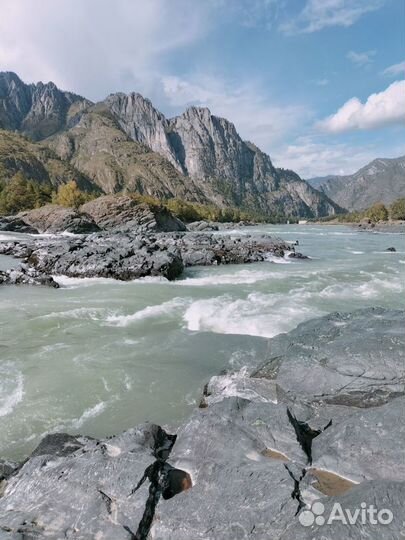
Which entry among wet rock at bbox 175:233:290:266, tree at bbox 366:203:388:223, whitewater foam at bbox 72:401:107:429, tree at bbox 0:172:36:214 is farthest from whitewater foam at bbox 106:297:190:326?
tree at bbox 366:203:388:223

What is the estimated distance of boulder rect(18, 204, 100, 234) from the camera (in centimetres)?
8369

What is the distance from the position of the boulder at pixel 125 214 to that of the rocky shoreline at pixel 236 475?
86.4 metres

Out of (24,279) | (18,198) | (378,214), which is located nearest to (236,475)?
(24,279)

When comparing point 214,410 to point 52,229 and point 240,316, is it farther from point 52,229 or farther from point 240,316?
point 52,229

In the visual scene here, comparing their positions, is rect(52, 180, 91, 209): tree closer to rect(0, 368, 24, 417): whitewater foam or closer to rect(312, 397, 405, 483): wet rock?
rect(0, 368, 24, 417): whitewater foam

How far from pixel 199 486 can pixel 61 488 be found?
2.32 m

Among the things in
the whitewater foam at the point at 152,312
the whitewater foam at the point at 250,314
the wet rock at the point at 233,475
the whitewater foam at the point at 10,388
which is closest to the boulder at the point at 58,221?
the whitewater foam at the point at 152,312

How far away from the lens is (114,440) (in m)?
7.37

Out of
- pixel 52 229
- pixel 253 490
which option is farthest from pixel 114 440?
pixel 52 229

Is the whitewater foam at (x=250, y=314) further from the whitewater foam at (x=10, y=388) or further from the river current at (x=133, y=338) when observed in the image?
the whitewater foam at (x=10, y=388)

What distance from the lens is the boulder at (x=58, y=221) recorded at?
83.7 metres

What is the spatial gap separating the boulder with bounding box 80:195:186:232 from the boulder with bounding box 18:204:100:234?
23.2ft

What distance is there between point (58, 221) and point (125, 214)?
754 inches

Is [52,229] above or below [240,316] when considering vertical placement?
above
